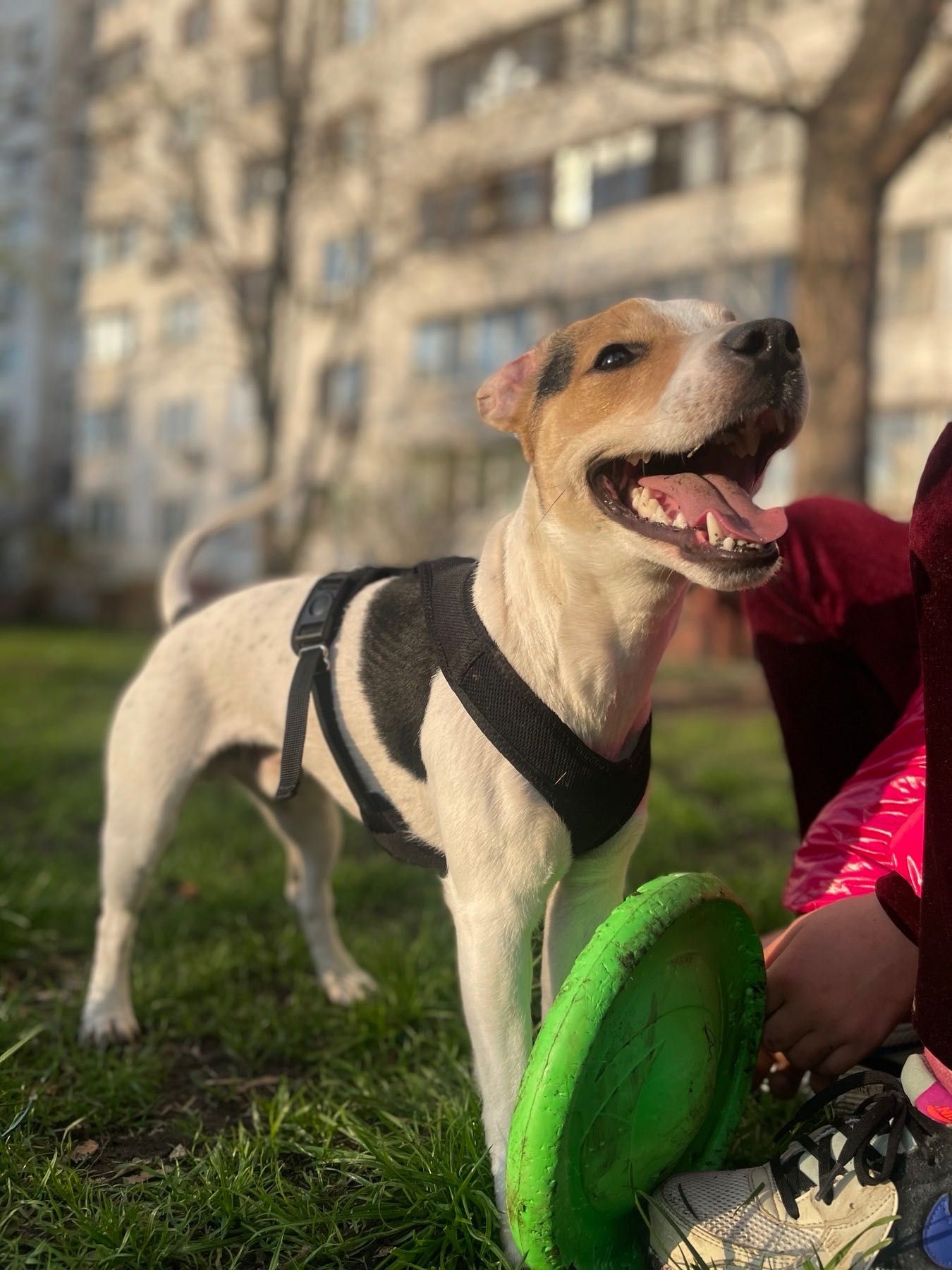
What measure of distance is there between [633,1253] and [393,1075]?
89 centimetres

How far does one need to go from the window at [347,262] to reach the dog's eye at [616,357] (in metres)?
16.2

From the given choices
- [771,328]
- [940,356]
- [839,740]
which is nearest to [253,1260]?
[839,740]

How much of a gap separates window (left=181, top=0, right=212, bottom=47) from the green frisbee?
89.5ft

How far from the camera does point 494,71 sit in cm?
2294

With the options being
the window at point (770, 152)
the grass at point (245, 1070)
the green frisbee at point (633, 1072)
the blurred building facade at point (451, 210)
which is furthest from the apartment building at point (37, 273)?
the green frisbee at point (633, 1072)

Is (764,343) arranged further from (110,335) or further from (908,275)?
(110,335)

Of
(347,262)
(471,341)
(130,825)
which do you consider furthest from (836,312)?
(347,262)

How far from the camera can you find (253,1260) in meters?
1.95

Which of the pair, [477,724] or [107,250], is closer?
[477,724]

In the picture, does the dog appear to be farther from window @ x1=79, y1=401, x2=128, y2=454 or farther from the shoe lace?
window @ x1=79, y1=401, x2=128, y2=454

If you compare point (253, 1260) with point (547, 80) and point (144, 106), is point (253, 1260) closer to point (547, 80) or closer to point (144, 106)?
point (144, 106)

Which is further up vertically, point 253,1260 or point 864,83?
point 864,83

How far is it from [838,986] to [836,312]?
6.51 m

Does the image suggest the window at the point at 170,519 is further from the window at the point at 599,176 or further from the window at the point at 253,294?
the window at the point at 599,176
